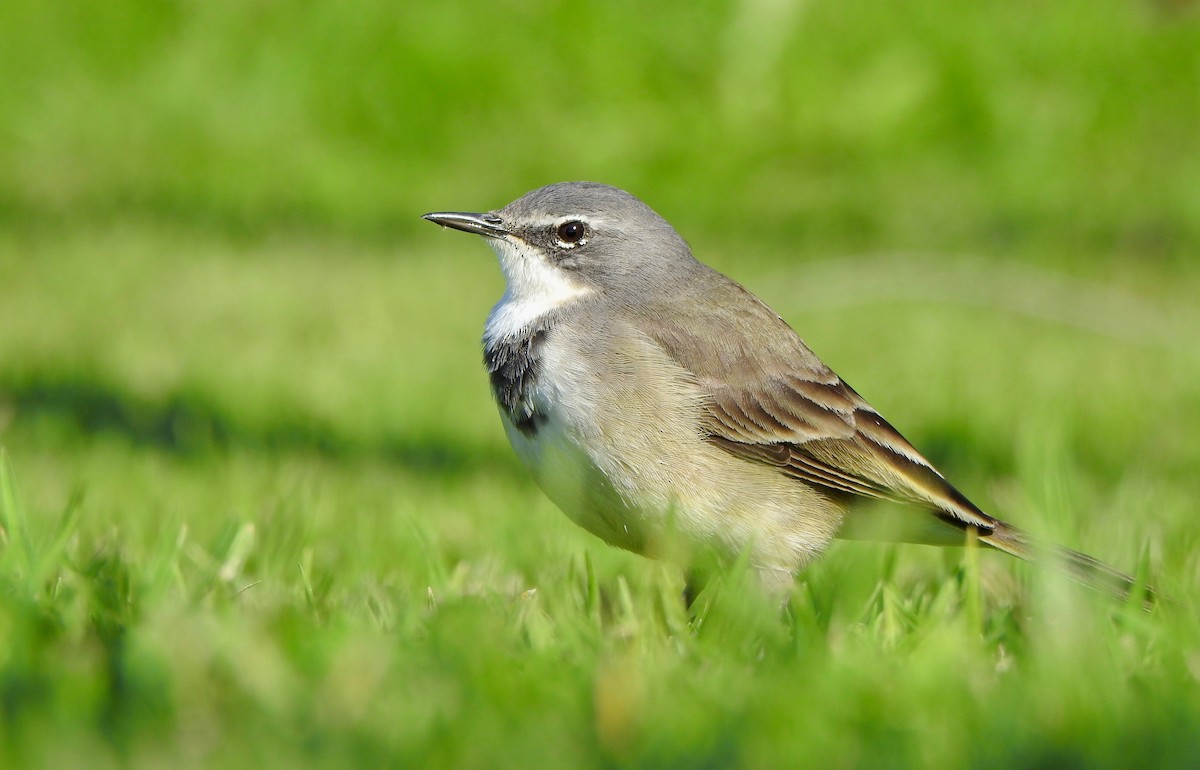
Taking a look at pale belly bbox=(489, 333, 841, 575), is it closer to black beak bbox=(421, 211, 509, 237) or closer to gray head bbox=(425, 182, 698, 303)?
gray head bbox=(425, 182, 698, 303)

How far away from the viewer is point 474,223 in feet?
17.5

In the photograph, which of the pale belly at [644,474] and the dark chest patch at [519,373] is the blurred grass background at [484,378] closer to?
the pale belly at [644,474]

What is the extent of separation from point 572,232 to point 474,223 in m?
0.37

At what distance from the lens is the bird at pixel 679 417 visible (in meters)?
4.43

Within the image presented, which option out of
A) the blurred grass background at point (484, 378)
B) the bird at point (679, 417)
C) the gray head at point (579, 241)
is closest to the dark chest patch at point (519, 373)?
the bird at point (679, 417)

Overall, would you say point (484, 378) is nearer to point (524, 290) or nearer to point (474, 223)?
point (474, 223)

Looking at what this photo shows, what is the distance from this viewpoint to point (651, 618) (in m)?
3.81

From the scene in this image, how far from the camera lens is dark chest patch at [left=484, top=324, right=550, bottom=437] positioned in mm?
4543

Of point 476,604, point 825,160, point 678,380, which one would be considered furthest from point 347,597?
point 825,160

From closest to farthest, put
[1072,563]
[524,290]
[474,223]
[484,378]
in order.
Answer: [1072,563], [524,290], [474,223], [484,378]

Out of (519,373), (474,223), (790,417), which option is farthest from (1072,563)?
(474,223)

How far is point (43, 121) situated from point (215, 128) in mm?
1612

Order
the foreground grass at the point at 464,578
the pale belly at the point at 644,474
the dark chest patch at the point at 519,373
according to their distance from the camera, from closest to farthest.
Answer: the foreground grass at the point at 464,578 → the pale belly at the point at 644,474 → the dark chest patch at the point at 519,373

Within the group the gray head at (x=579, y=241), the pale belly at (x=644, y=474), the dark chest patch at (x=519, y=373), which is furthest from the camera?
the gray head at (x=579, y=241)
